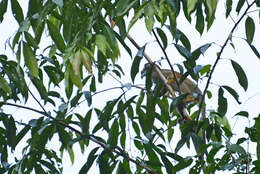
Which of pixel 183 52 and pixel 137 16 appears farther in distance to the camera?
pixel 183 52

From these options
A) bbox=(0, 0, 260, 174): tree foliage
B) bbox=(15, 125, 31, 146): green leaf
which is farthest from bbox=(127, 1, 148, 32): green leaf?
bbox=(15, 125, 31, 146): green leaf

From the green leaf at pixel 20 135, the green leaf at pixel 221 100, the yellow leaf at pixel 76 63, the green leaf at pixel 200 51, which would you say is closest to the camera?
the yellow leaf at pixel 76 63

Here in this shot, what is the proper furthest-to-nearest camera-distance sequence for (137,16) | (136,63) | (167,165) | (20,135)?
1. (20,135)
2. (167,165)
3. (136,63)
4. (137,16)

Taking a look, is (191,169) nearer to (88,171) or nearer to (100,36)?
(88,171)

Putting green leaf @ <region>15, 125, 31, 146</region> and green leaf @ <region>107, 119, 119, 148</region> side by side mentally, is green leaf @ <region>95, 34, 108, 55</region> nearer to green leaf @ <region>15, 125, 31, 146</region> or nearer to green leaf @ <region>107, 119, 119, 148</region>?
green leaf @ <region>107, 119, 119, 148</region>

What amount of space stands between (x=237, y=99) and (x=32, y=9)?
2.53 ft

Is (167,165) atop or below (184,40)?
below

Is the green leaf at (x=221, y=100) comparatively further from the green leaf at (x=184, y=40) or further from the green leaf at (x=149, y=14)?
the green leaf at (x=149, y=14)

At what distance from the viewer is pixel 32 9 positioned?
4.66 feet

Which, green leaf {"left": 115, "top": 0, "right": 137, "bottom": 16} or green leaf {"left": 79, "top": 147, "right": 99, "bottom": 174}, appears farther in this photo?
green leaf {"left": 79, "top": 147, "right": 99, "bottom": 174}

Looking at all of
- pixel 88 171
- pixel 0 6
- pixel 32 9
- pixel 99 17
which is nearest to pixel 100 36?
pixel 99 17

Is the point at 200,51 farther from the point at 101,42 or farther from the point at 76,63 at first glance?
Result: the point at 76,63

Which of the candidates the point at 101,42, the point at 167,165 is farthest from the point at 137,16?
the point at 167,165

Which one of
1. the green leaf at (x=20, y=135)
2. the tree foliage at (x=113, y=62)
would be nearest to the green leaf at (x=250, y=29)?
the tree foliage at (x=113, y=62)
